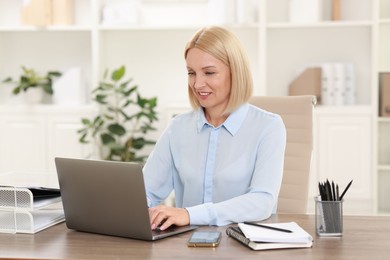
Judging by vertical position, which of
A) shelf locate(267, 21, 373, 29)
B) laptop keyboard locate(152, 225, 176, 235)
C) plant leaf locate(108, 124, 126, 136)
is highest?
shelf locate(267, 21, 373, 29)

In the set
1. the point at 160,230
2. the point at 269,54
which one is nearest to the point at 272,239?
the point at 160,230

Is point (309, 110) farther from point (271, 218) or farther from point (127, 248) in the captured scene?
point (127, 248)

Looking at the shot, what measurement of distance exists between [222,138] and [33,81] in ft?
9.81

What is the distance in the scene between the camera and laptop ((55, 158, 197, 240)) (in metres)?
1.86

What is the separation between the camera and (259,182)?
7.32ft

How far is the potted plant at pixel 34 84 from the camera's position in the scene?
16.5 feet

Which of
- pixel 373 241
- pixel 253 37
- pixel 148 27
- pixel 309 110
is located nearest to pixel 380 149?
pixel 253 37

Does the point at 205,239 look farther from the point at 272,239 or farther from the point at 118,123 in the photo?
the point at 118,123

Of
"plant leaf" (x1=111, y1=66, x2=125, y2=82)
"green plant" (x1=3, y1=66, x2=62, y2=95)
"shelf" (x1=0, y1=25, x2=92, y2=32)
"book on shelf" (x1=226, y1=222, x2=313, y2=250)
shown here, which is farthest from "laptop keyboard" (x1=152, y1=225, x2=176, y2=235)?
"green plant" (x1=3, y1=66, x2=62, y2=95)

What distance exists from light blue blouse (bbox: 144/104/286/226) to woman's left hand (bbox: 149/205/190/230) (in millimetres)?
192

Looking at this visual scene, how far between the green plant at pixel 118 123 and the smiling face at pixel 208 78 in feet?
7.88

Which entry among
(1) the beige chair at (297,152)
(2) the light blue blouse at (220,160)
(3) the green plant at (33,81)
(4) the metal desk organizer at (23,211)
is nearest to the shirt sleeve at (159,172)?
(2) the light blue blouse at (220,160)

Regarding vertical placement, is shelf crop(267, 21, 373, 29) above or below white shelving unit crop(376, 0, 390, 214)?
above

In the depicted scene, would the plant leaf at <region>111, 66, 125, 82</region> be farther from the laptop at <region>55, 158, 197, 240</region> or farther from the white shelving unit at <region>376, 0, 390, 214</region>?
the laptop at <region>55, 158, 197, 240</region>
